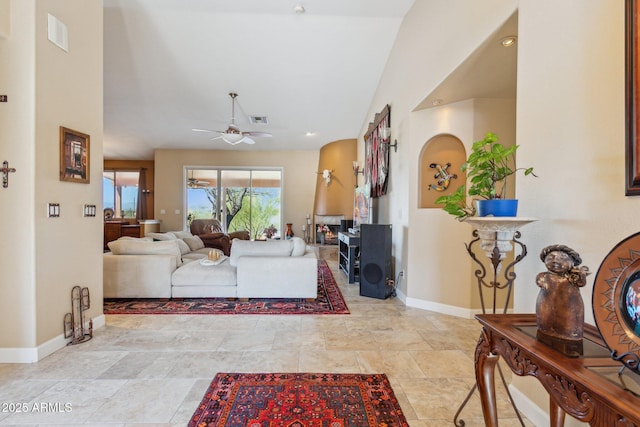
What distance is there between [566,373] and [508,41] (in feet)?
7.63

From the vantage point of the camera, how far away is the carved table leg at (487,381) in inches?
52.1

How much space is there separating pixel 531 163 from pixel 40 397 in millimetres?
3356

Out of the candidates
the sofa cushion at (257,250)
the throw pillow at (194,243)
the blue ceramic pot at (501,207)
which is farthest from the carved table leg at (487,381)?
the throw pillow at (194,243)

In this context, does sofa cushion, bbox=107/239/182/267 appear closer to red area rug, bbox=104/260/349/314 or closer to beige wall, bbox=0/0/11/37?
red area rug, bbox=104/260/349/314

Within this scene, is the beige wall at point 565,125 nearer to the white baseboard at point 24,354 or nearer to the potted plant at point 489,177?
the potted plant at point 489,177

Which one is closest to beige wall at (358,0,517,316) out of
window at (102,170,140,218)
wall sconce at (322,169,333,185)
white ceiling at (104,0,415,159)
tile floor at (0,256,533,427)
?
tile floor at (0,256,533,427)

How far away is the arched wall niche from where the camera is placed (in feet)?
11.7

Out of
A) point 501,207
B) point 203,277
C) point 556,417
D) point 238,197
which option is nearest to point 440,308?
point 556,417

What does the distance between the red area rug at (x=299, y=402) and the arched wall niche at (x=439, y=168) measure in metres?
2.32

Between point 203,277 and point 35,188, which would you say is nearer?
point 35,188

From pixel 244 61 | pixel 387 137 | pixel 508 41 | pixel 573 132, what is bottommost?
pixel 573 132

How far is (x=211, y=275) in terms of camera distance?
383 centimetres

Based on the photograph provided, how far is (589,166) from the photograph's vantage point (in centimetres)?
140

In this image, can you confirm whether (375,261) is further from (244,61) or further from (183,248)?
(244,61)
